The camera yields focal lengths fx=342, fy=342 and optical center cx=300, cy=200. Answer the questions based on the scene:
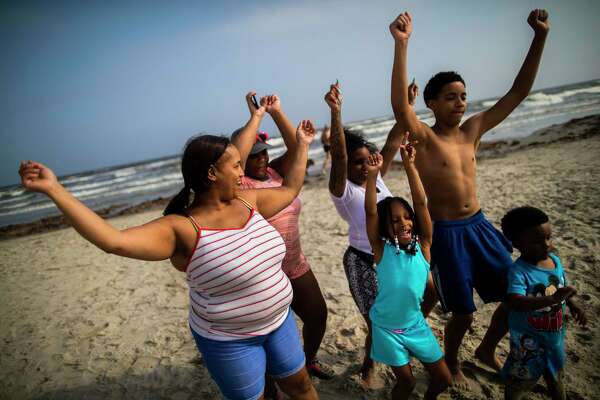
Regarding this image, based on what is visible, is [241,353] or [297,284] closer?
[241,353]

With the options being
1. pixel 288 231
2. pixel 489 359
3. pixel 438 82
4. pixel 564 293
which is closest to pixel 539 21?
pixel 438 82

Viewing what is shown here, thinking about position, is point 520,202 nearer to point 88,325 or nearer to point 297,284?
point 297,284

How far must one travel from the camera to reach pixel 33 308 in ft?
18.4

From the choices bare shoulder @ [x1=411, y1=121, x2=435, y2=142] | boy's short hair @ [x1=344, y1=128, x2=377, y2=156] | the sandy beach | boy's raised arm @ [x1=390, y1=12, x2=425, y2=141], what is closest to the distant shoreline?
the sandy beach

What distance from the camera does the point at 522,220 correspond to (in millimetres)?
2158

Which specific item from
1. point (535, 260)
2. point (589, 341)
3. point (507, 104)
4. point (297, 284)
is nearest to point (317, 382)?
point (297, 284)

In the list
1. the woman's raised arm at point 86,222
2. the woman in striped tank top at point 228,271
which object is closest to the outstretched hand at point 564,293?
the woman in striped tank top at point 228,271

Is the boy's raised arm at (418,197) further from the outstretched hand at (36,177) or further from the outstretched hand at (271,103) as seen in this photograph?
the outstretched hand at (36,177)

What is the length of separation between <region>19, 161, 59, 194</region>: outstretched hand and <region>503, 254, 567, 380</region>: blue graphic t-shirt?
2486 millimetres

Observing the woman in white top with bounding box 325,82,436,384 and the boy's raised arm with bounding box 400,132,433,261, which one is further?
the woman in white top with bounding box 325,82,436,384

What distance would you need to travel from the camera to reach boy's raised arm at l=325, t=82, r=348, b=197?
2471 millimetres

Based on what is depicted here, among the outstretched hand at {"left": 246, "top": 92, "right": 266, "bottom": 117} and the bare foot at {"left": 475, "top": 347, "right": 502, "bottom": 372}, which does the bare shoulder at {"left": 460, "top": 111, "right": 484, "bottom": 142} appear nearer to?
the outstretched hand at {"left": 246, "top": 92, "right": 266, "bottom": 117}

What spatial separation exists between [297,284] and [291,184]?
904 millimetres

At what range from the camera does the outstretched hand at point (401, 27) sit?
2.31 m
